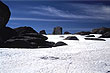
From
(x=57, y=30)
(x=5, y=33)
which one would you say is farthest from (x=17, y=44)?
(x=57, y=30)

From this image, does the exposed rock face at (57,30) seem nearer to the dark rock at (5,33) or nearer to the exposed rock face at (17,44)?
the dark rock at (5,33)

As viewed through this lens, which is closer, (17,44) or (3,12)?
(3,12)

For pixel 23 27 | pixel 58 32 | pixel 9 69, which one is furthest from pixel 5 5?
pixel 58 32

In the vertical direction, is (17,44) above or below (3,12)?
below

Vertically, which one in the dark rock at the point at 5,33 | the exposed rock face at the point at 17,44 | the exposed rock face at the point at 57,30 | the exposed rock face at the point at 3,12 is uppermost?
the exposed rock face at the point at 3,12

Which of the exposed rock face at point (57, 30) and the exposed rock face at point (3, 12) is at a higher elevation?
the exposed rock face at point (3, 12)

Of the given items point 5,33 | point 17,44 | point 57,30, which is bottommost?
point 57,30

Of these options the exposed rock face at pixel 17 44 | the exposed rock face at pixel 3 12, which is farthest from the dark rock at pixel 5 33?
the exposed rock face at pixel 3 12

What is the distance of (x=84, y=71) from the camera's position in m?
4.52

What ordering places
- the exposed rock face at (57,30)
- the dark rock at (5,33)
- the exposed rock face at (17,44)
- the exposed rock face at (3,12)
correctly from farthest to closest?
the exposed rock face at (57,30) → the dark rock at (5,33) → the exposed rock face at (17,44) → the exposed rock face at (3,12)

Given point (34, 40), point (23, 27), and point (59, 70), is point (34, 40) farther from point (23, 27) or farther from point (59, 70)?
point (59, 70)

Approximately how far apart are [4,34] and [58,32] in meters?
27.6

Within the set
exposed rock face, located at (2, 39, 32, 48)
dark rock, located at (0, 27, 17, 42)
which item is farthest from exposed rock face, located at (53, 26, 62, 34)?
exposed rock face, located at (2, 39, 32, 48)

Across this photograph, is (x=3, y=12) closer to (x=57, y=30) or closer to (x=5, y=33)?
(x=5, y=33)
